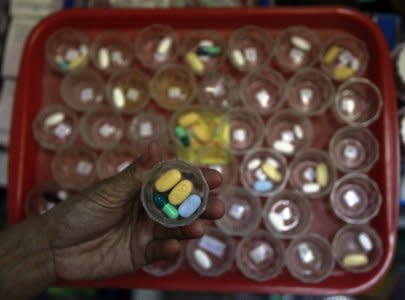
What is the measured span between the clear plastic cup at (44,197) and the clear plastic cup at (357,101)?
0.72 meters

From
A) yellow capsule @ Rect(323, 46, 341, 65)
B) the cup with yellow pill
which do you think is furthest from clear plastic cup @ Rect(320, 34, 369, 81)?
the cup with yellow pill

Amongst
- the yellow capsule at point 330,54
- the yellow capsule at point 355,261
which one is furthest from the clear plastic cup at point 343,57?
the yellow capsule at point 355,261

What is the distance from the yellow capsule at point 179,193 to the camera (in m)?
0.86

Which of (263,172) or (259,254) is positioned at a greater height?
(263,172)

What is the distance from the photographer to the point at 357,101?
119 cm

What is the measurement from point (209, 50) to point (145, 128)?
0.26 m

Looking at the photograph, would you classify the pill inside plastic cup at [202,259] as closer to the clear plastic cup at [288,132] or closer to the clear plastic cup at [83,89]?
the clear plastic cup at [288,132]

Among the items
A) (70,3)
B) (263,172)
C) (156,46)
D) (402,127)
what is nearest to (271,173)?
(263,172)

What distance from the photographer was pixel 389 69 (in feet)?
3.67

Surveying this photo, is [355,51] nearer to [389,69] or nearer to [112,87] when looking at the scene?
[389,69]

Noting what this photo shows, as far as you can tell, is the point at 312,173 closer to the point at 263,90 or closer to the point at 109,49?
the point at 263,90

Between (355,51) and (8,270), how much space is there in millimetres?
962

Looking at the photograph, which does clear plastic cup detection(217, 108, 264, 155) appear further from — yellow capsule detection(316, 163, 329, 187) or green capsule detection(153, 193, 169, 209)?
green capsule detection(153, 193, 169, 209)

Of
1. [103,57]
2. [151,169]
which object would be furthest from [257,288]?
[103,57]
